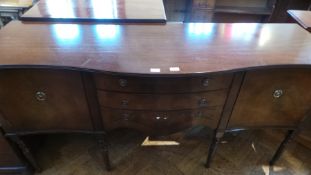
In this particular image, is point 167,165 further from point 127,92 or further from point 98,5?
point 98,5

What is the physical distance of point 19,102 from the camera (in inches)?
32.4

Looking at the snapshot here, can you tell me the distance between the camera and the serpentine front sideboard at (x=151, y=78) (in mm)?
728

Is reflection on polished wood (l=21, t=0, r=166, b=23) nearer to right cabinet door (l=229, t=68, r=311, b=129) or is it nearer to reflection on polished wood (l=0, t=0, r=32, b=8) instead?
reflection on polished wood (l=0, t=0, r=32, b=8)

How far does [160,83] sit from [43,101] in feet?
1.57

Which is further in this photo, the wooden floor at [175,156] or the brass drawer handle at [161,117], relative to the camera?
the wooden floor at [175,156]

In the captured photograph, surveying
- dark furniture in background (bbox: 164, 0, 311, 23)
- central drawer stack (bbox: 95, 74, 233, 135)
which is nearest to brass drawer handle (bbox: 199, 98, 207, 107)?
central drawer stack (bbox: 95, 74, 233, 135)

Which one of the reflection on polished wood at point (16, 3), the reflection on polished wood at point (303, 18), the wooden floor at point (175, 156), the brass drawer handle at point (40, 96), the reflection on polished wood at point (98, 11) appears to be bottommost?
the wooden floor at point (175, 156)

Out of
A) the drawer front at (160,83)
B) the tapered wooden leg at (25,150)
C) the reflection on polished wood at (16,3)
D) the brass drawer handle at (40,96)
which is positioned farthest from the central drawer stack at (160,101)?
the reflection on polished wood at (16,3)

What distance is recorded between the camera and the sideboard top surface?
71cm

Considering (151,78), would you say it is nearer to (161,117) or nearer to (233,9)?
(161,117)

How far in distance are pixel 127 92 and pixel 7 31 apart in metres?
0.63

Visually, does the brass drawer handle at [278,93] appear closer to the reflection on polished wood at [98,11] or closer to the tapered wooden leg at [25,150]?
the reflection on polished wood at [98,11]

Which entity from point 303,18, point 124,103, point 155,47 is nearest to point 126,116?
point 124,103

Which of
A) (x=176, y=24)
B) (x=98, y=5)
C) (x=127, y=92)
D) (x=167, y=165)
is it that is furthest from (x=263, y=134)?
(x=98, y=5)
